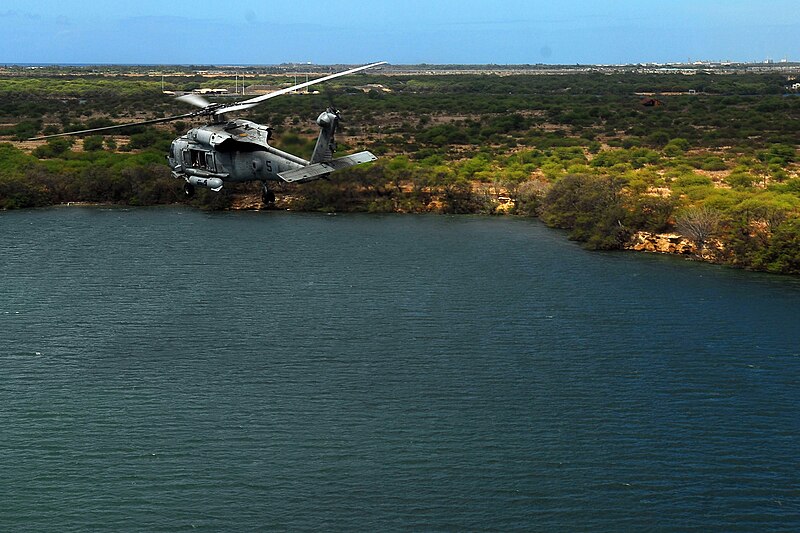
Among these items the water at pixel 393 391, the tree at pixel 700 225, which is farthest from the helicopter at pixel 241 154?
the tree at pixel 700 225

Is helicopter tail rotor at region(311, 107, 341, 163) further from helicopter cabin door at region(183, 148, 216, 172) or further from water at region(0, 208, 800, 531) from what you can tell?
helicopter cabin door at region(183, 148, 216, 172)

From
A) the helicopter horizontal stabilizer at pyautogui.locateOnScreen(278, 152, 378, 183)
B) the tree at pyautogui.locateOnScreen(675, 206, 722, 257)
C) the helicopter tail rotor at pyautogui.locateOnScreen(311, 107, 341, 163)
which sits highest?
the helicopter tail rotor at pyautogui.locateOnScreen(311, 107, 341, 163)

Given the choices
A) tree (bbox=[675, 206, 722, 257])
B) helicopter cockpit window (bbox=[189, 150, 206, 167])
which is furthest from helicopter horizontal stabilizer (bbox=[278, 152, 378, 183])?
tree (bbox=[675, 206, 722, 257])

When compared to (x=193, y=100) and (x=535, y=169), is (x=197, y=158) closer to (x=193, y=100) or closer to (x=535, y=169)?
(x=193, y=100)

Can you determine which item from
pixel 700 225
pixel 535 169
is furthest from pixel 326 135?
pixel 535 169

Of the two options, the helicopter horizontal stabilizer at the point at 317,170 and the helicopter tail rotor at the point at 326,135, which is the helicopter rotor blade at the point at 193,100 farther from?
the helicopter tail rotor at the point at 326,135

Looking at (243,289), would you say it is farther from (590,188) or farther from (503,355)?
(590,188)

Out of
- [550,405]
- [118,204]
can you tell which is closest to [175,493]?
[550,405]
